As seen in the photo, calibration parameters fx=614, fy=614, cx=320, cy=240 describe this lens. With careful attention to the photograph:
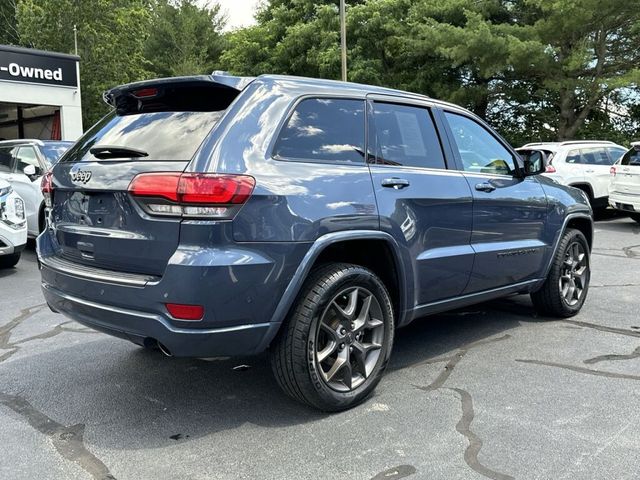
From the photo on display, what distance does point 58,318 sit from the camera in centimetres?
556

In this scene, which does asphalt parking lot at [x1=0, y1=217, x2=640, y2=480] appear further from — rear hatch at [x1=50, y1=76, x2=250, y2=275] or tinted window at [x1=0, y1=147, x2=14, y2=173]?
tinted window at [x1=0, y1=147, x2=14, y2=173]

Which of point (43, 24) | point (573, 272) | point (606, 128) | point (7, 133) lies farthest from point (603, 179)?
point (43, 24)

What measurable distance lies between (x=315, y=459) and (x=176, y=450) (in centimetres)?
70

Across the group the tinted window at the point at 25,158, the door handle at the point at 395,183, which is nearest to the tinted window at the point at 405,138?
the door handle at the point at 395,183

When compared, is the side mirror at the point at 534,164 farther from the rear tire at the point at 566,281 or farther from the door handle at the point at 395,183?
the door handle at the point at 395,183

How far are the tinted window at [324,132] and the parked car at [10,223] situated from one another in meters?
5.49

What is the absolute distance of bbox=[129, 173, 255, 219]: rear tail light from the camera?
115 inches

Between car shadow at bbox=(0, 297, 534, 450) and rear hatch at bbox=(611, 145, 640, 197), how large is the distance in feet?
25.8

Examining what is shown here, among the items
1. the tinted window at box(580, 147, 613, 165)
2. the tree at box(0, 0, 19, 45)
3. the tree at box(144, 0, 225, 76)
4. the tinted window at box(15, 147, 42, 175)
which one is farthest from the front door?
the tree at box(0, 0, 19, 45)

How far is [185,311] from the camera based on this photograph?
115 inches

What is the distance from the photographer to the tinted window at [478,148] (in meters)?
4.42

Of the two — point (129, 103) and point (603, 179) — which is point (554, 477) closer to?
point (129, 103)

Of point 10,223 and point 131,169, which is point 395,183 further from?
point 10,223

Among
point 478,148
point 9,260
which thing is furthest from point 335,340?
point 9,260
